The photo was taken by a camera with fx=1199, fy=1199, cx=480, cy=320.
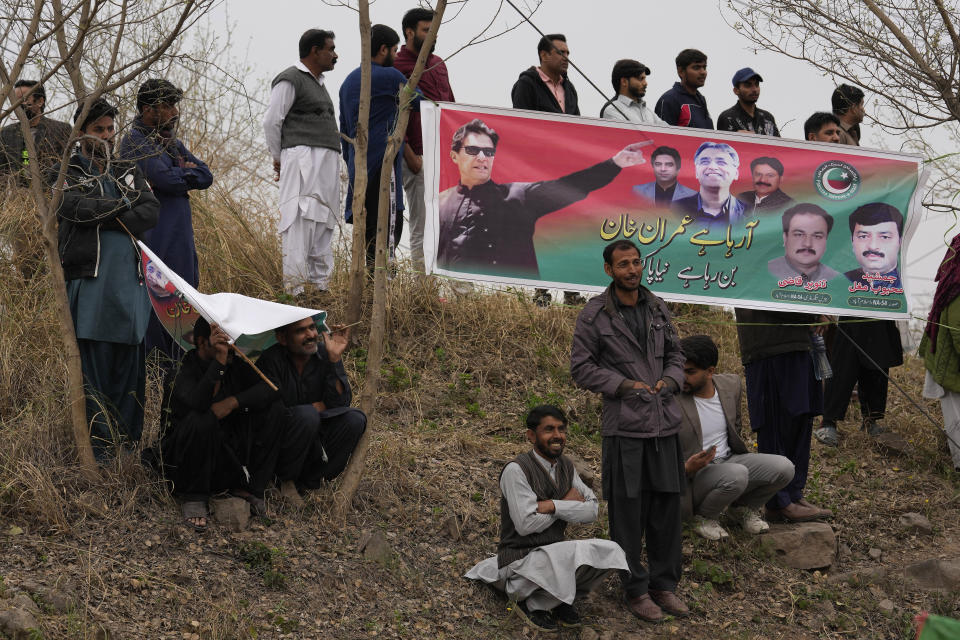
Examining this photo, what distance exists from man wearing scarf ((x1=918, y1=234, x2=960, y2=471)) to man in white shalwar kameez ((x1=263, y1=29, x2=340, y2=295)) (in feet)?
14.1

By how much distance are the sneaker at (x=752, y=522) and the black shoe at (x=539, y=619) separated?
5.33 feet

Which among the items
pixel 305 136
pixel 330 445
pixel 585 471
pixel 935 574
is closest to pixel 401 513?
pixel 330 445

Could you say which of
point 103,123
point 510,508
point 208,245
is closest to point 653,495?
point 510,508

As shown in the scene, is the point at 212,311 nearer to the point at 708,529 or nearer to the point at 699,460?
the point at 699,460

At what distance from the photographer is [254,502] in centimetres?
652

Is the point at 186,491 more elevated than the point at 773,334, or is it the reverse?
the point at 773,334

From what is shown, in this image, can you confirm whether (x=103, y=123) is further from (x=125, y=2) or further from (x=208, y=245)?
(x=208, y=245)

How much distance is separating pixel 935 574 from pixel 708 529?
1.41 m

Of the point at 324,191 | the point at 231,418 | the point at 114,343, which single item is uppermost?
the point at 324,191

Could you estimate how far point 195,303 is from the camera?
19.7 feet

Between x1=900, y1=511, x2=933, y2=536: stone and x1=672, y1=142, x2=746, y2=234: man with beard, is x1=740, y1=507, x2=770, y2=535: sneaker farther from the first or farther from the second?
x1=672, y1=142, x2=746, y2=234: man with beard

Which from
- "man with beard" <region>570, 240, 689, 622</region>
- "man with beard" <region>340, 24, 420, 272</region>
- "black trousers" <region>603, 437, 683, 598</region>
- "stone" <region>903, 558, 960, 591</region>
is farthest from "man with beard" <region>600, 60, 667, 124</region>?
"stone" <region>903, 558, 960, 591</region>

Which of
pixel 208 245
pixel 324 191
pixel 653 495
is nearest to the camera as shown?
pixel 653 495

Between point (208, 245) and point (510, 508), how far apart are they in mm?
4373
